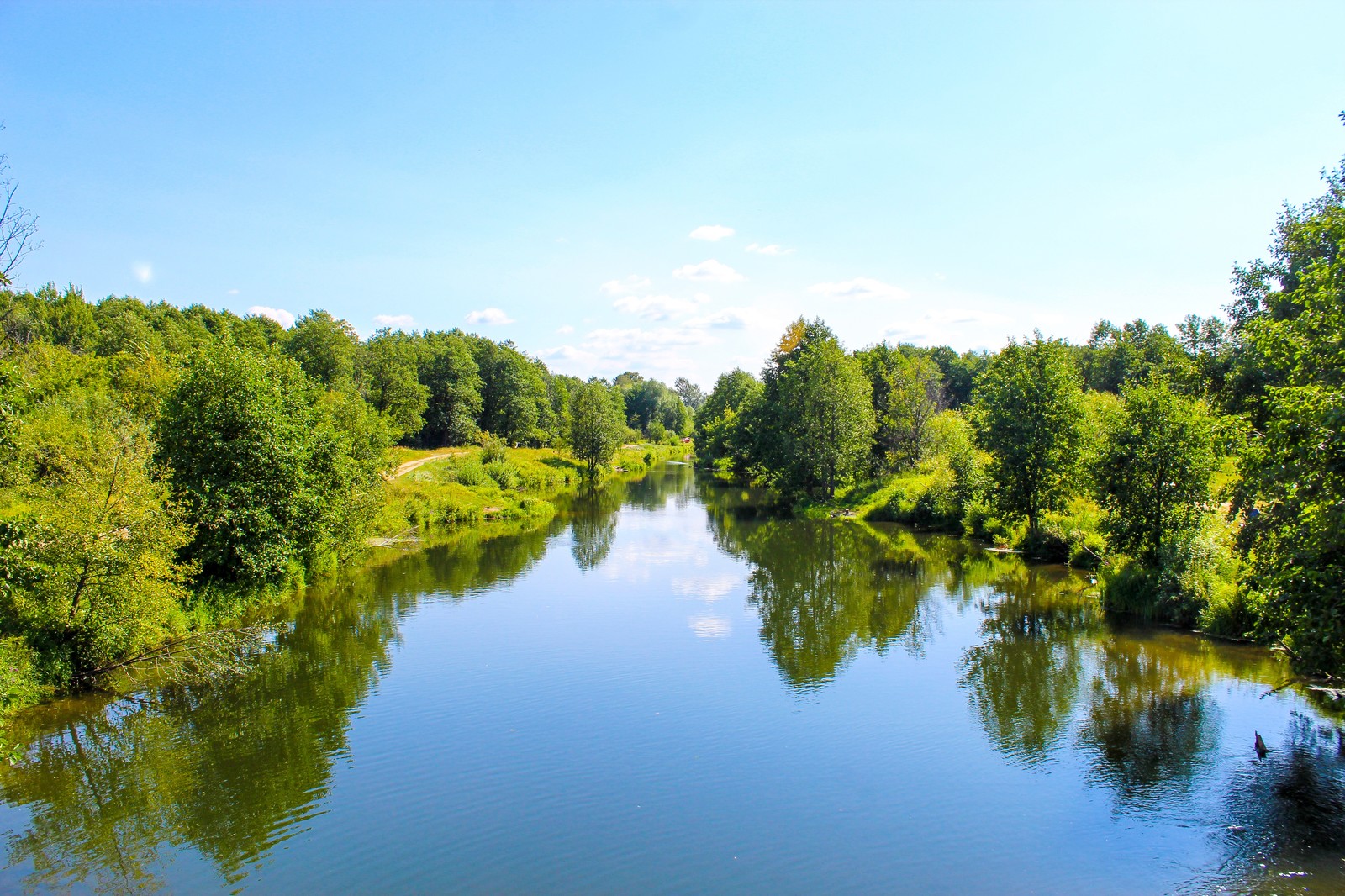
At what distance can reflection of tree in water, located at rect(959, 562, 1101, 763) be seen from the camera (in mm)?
15836

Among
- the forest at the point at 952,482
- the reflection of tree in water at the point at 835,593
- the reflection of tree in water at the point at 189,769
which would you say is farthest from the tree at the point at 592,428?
the reflection of tree in water at the point at 189,769

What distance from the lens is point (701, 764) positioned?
1443cm

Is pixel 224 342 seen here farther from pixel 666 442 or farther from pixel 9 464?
pixel 666 442

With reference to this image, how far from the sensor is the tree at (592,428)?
250 ft

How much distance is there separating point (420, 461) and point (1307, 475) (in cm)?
5656

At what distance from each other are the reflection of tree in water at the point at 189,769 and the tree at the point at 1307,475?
1674cm

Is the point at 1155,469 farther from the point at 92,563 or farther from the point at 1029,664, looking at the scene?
the point at 92,563

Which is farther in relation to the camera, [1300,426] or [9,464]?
[9,464]

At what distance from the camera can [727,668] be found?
1995 centimetres

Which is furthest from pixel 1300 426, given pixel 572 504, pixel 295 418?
pixel 572 504

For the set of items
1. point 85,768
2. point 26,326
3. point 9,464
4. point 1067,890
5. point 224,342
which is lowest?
point 1067,890

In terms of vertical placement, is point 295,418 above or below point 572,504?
above

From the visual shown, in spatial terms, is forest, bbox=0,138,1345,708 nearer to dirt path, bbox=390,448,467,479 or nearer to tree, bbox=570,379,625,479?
dirt path, bbox=390,448,467,479

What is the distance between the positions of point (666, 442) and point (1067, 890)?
5004 inches
